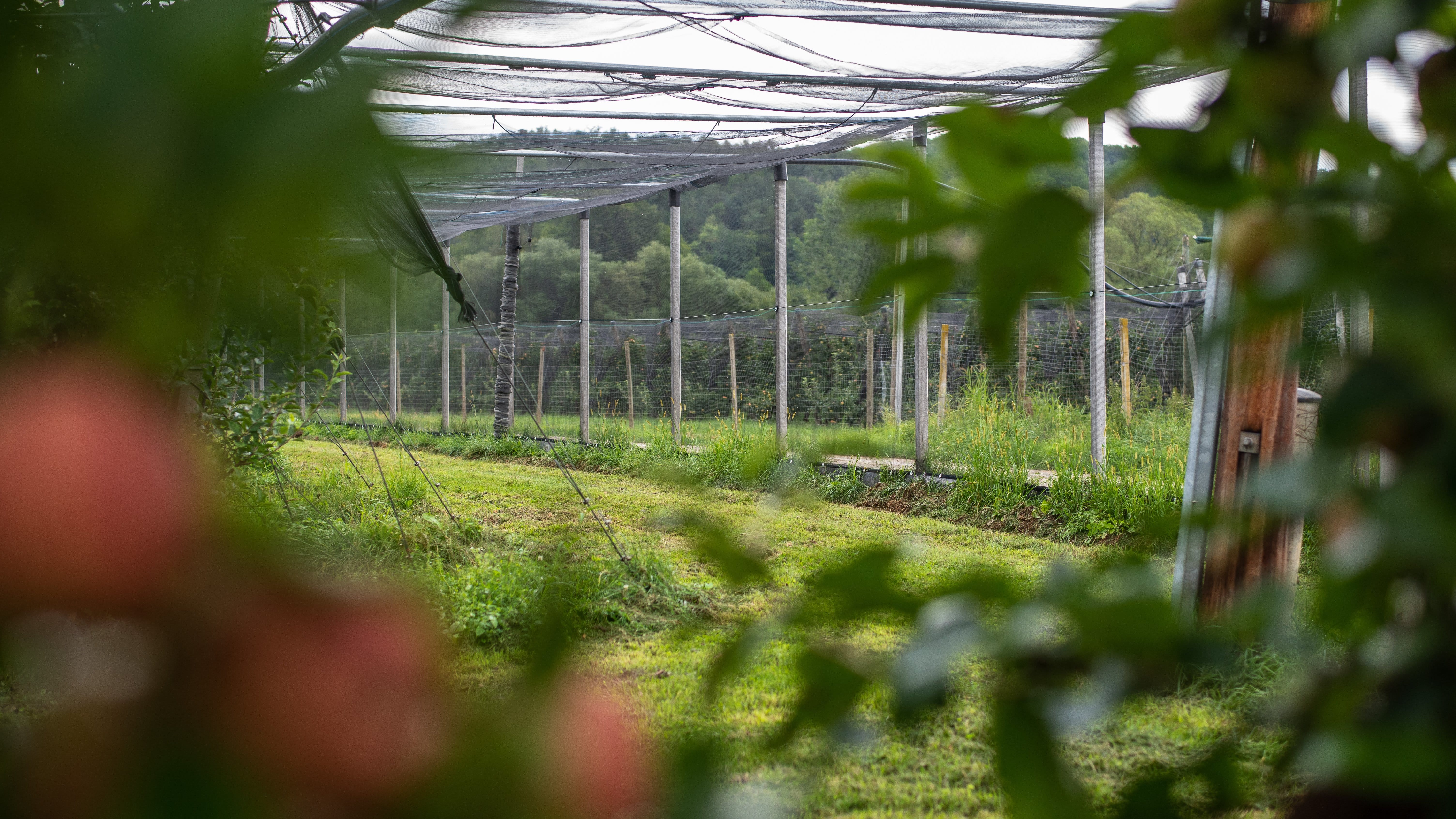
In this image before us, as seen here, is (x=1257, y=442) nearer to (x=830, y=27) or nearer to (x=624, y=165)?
(x=830, y=27)

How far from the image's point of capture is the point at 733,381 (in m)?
11.6

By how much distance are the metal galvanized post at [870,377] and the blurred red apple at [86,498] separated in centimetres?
856

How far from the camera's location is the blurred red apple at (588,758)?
0.19m

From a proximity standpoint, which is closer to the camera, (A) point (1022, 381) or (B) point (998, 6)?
(B) point (998, 6)

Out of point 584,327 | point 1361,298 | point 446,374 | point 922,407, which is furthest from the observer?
point 446,374

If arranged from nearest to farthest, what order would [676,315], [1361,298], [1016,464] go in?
[1361,298] → [1016,464] → [676,315]

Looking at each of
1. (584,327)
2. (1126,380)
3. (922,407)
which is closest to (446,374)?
(584,327)

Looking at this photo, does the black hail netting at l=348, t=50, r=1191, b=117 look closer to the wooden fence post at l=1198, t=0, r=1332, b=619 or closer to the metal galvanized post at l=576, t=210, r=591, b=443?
the wooden fence post at l=1198, t=0, r=1332, b=619

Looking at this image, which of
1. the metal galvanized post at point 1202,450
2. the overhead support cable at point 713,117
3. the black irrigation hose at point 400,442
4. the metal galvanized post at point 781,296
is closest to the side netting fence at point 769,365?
the metal galvanized post at point 781,296

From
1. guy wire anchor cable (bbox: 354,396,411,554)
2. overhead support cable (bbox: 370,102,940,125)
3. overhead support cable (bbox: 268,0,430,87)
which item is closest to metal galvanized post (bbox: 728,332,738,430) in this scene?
overhead support cable (bbox: 370,102,940,125)

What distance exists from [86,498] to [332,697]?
6 cm

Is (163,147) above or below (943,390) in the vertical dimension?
above

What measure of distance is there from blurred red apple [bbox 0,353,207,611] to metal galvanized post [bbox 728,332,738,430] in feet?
28.9

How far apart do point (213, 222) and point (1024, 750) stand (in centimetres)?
24
